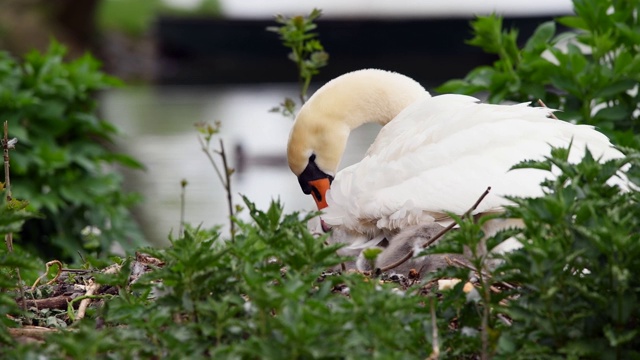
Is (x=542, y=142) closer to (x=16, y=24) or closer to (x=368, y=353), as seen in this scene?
(x=368, y=353)

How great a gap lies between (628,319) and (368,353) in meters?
0.73

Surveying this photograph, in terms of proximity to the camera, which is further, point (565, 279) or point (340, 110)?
point (340, 110)

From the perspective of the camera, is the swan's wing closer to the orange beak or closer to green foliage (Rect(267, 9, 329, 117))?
the orange beak

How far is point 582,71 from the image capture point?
16.9 ft

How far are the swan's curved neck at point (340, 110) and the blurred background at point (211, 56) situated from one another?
31.8 ft

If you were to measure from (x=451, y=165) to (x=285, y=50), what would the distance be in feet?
90.0

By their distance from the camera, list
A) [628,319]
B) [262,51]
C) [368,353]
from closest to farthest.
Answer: [368,353] → [628,319] → [262,51]

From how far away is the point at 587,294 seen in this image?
107 inches

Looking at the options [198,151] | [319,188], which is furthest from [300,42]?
[198,151]

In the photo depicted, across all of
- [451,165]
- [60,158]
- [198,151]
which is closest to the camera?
[451,165]

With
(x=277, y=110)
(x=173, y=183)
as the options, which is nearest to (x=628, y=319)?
(x=277, y=110)

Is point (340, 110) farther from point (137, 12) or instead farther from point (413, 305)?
point (137, 12)

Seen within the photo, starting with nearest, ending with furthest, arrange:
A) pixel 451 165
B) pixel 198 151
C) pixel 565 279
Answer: pixel 565 279, pixel 451 165, pixel 198 151

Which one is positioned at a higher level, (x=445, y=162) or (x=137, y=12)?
(x=445, y=162)
